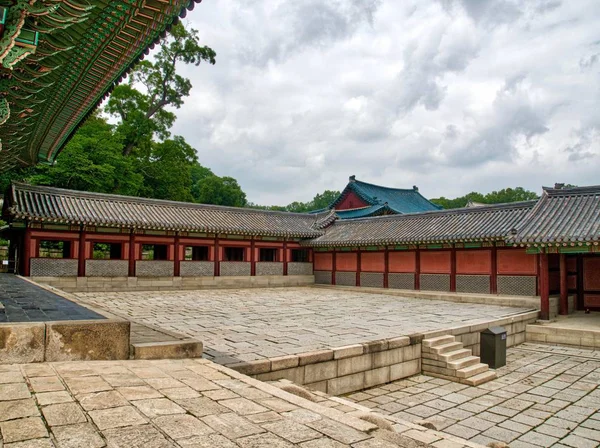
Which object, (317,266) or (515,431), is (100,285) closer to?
(317,266)

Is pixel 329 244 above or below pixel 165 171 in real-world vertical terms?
below

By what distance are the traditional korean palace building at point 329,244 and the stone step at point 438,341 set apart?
5.81 meters

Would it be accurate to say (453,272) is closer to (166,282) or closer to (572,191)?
(572,191)

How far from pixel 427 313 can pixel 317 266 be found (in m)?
12.1

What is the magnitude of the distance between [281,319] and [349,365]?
3987mm

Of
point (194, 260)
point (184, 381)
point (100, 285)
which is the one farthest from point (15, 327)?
point (194, 260)

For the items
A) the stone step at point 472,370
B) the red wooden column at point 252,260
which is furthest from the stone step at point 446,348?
the red wooden column at point 252,260

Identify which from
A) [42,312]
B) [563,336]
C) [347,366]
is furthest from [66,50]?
[563,336]

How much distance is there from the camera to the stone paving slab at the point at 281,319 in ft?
25.0

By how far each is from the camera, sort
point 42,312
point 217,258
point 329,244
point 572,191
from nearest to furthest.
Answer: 1. point 42,312
2. point 572,191
3. point 217,258
4. point 329,244

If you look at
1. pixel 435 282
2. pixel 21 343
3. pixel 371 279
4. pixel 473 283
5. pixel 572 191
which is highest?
pixel 572 191

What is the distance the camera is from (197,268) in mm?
20953

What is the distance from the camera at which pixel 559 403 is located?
286 inches

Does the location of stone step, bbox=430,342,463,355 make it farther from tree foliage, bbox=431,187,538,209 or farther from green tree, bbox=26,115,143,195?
tree foliage, bbox=431,187,538,209
